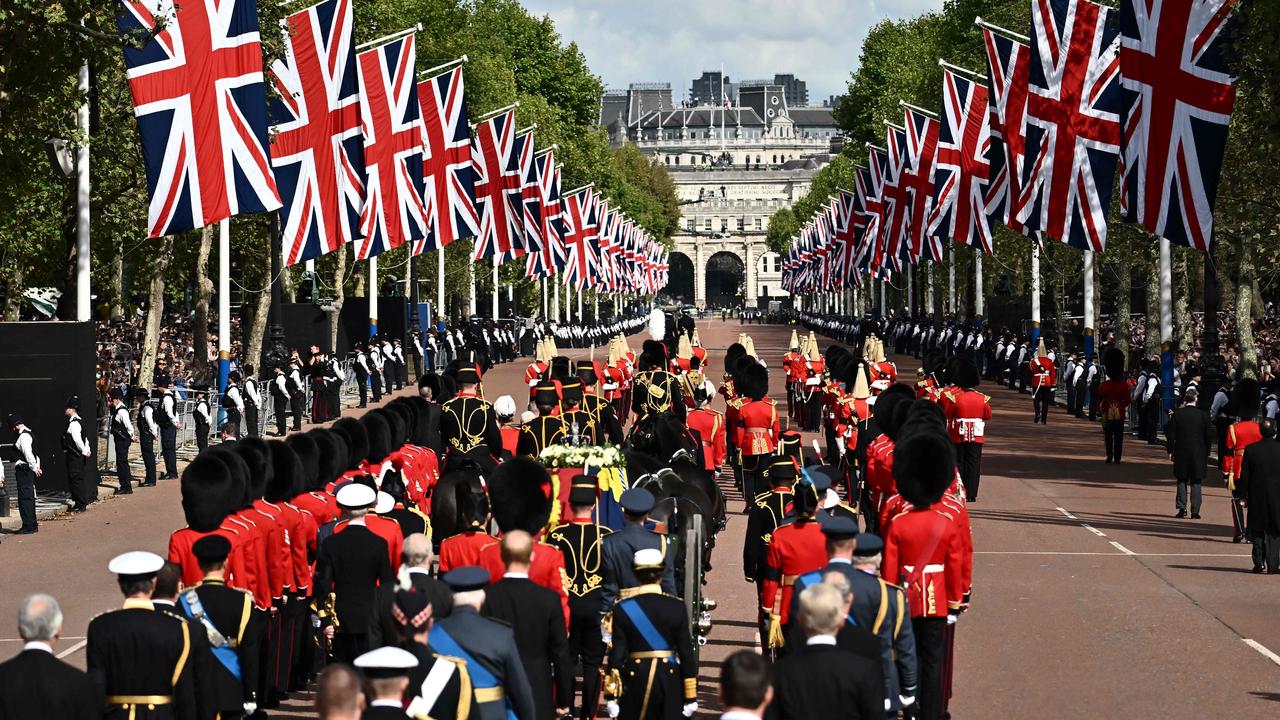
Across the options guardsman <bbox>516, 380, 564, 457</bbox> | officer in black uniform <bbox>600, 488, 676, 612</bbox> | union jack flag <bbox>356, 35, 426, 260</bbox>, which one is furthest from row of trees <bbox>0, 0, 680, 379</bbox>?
officer in black uniform <bbox>600, 488, 676, 612</bbox>

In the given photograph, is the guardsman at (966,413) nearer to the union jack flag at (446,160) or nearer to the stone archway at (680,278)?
the union jack flag at (446,160)

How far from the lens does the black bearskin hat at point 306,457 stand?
13.2 m

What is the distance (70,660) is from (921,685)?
246 inches

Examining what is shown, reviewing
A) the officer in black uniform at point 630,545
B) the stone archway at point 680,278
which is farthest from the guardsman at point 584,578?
the stone archway at point 680,278

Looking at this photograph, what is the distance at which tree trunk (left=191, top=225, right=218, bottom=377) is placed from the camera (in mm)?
36688

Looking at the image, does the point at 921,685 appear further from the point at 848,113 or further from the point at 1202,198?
the point at 848,113

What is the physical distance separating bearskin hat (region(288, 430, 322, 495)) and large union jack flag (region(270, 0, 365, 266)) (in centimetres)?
1162

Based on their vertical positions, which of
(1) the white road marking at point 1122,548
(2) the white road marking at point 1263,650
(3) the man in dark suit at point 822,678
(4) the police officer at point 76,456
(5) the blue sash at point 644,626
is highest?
(3) the man in dark suit at point 822,678

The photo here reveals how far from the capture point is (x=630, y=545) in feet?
32.9

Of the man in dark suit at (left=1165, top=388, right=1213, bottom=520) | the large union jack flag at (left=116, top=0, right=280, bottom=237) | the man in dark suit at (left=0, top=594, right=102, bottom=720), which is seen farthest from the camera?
the man in dark suit at (left=1165, top=388, right=1213, bottom=520)

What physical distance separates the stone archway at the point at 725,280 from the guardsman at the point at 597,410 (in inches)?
6488

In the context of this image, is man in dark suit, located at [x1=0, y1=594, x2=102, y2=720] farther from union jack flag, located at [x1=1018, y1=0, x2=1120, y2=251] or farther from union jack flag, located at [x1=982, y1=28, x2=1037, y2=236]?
union jack flag, located at [x1=982, y1=28, x2=1037, y2=236]

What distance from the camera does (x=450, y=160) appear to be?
35.3 metres

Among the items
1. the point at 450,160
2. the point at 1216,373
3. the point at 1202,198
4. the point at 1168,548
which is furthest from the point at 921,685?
the point at 450,160
